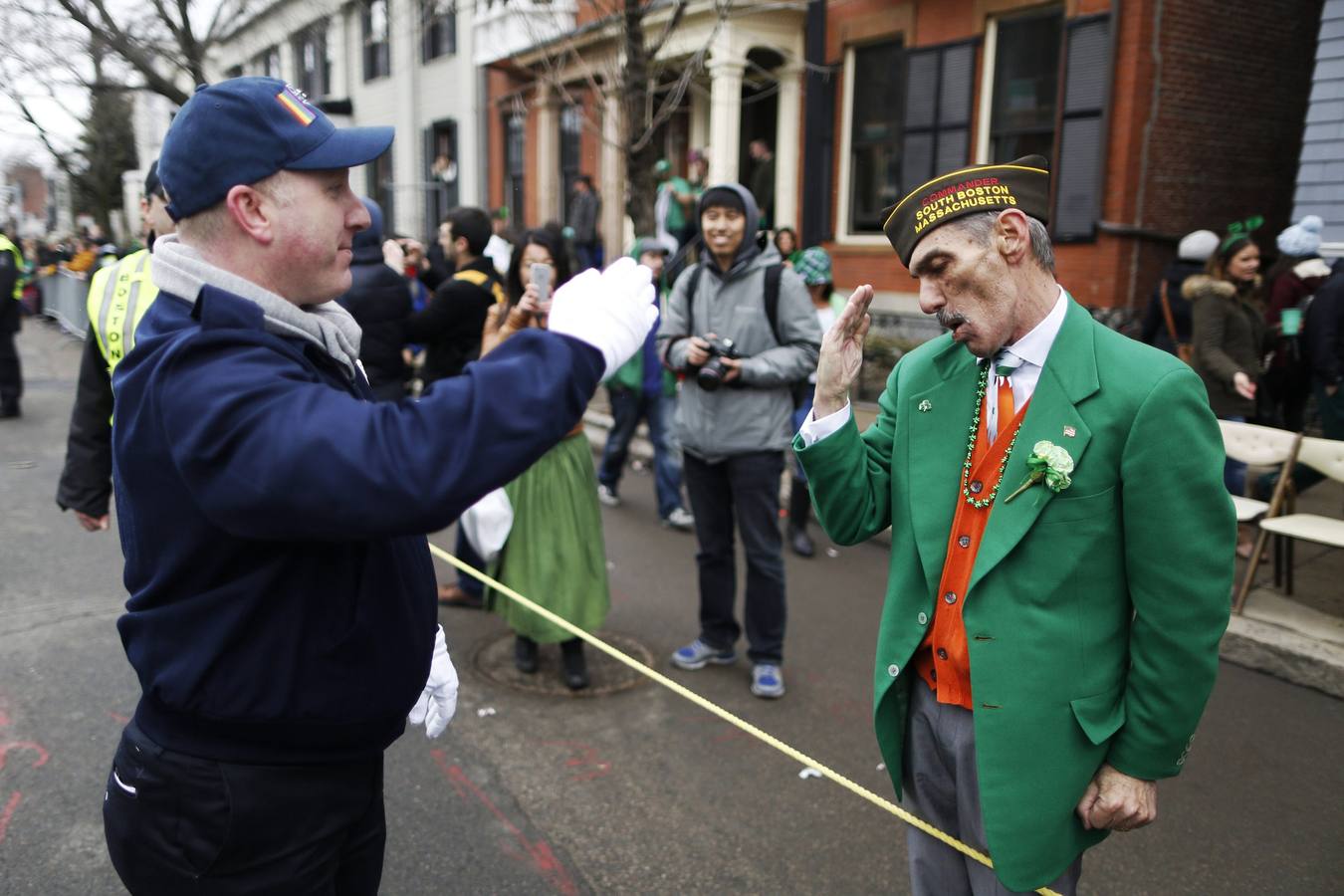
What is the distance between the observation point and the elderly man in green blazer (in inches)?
70.9

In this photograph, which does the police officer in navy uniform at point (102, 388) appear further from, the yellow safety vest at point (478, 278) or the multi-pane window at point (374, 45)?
the multi-pane window at point (374, 45)

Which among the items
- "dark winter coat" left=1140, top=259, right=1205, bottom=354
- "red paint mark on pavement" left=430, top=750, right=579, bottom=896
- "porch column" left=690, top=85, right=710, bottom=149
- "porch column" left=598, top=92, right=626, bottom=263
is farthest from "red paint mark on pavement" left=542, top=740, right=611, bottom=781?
"porch column" left=690, top=85, right=710, bottom=149

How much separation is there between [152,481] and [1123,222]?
10.5 metres

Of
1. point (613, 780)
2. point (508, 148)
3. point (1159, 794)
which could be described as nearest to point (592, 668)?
point (613, 780)

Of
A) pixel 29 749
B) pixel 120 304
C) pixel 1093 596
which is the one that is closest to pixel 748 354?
pixel 120 304

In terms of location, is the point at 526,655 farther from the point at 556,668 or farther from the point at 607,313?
the point at 607,313

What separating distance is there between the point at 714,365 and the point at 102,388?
7.91 feet

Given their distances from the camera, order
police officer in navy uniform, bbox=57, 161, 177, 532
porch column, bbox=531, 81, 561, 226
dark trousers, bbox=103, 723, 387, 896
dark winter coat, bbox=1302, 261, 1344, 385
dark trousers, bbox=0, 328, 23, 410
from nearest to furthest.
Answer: dark trousers, bbox=103, 723, 387, 896, police officer in navy uniform, bbox=57, 161, 177, 532, dark winter coat, bbox=1302, 261, 1344, 385, dark trousers, bbox=0, 328, 23, 410, porch column, bbox=531, 81, 561, 226

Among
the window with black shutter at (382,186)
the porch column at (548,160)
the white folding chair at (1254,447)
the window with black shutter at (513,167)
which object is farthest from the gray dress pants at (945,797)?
the window with black shutter at (382,186)

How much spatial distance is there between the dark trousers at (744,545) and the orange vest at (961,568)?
95.9 inches

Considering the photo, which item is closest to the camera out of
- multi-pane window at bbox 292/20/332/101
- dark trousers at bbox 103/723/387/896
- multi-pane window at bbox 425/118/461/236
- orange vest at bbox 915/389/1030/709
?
dark trousers at bbox 103/723/387/896

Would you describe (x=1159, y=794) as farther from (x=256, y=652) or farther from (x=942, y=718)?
(x=256, y=652)

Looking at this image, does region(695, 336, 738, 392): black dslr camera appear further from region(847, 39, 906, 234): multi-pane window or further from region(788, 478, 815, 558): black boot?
region(847, 39, 906, 234): multi-pane window

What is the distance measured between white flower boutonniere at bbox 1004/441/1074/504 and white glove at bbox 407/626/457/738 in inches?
51.2
